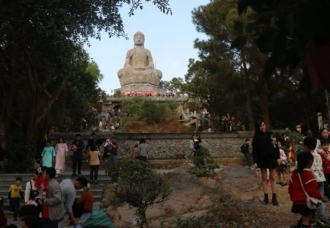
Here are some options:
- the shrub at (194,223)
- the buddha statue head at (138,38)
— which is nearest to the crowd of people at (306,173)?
the shrub at (194,223)

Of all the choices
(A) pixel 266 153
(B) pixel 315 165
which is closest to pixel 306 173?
(B) pixel 315 165

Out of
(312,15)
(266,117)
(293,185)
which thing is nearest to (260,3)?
(312,15)

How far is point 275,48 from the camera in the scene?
6.68 ft

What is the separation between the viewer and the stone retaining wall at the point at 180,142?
774 inches

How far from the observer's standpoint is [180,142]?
20281 mm

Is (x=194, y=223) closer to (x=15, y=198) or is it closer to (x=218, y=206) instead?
(x=218, y=206)

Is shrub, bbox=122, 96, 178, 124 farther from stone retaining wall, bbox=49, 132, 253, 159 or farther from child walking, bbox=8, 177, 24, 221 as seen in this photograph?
child walking, bbox=8, 177, 24, 221

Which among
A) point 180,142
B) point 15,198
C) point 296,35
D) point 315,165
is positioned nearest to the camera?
point 296,35

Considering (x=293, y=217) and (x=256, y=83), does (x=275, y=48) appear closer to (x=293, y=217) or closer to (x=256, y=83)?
(x=293, y=217)

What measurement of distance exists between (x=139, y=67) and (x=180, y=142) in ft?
57.2

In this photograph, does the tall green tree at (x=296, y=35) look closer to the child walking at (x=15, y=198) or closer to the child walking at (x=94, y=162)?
the child walking at (x=15, y=198)

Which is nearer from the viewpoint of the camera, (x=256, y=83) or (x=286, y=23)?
(x=286, y=23)

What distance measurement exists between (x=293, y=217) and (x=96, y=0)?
25.7 feet

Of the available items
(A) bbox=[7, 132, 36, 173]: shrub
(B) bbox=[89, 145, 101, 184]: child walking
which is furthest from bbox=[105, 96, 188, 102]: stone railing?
(B) bbox=[89, 145, 101, 184]: child walking
